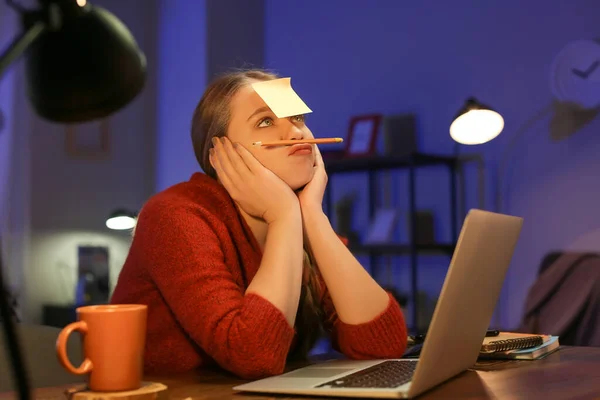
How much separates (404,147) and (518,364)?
265 cm

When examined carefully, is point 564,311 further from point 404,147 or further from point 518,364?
point 518,364

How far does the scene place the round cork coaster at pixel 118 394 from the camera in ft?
2.65

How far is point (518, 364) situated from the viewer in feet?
3.86

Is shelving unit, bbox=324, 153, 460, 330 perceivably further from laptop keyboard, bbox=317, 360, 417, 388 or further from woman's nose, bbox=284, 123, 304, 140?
laptop keyboard, bbox=317, 360, 417, 388

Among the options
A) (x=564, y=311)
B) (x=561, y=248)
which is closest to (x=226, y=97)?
(x=564, y=311)

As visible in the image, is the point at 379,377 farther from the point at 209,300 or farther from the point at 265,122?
the point at 265,122

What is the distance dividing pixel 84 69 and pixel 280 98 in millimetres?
637

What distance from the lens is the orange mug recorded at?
2.67 ft

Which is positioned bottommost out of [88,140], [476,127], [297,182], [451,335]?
[451,335]

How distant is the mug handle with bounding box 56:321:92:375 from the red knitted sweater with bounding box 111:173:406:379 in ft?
0.99

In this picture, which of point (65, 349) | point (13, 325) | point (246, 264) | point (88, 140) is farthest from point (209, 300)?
point (88, 140)

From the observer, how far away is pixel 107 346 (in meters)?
0.82

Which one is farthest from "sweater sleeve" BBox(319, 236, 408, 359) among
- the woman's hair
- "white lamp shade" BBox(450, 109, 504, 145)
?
"white lamp shade" BBox(450, 109, 504, 145)

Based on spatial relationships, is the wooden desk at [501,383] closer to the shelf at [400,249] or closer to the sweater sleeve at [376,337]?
the sweater sleeve at [376,337]
